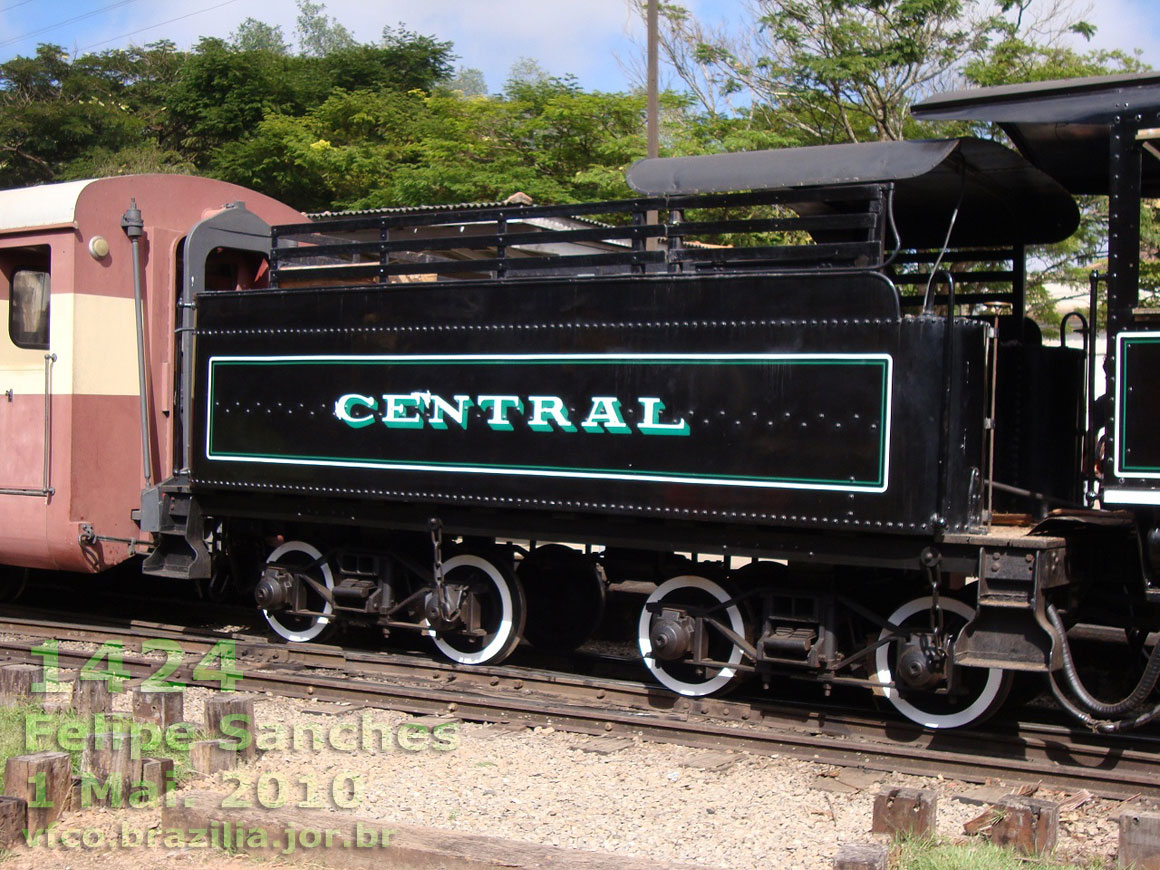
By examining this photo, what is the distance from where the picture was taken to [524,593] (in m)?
7.89

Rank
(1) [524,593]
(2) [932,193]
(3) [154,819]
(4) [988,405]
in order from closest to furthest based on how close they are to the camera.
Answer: (3) [154,819]
(4) [988,405]
(2) [932,193]
(1) [524,593]

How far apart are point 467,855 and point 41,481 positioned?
5.48 metres

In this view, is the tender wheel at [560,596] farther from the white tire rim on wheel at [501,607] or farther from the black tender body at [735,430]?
the white tire rim on wheel at [501,607]

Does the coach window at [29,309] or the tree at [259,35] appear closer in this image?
the coach window at [29,309]

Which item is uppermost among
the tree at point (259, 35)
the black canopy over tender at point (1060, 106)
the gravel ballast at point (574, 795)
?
the tree at point (259, 35)

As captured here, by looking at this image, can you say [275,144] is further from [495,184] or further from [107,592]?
[107,592]

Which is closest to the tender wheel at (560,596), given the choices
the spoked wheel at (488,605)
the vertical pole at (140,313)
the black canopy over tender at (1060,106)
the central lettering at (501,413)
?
the spoked wheel at (488,605)

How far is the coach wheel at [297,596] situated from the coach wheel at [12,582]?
2.59 metres

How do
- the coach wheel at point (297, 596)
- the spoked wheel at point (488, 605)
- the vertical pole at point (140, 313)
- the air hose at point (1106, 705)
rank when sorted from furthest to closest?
1. the vertical pole at point (140, 313)
2. the coach wheel at point (297, 596)
3. the spoked wheel at point (488, 605)
4. the air hose at point (1106, 705)

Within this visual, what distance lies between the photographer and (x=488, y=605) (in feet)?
25.2

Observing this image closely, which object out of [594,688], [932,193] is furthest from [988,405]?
[594,688]

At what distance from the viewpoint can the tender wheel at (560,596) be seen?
7789 millimetres

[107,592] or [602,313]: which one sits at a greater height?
[602,313]

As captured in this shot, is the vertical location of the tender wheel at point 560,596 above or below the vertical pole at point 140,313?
below
